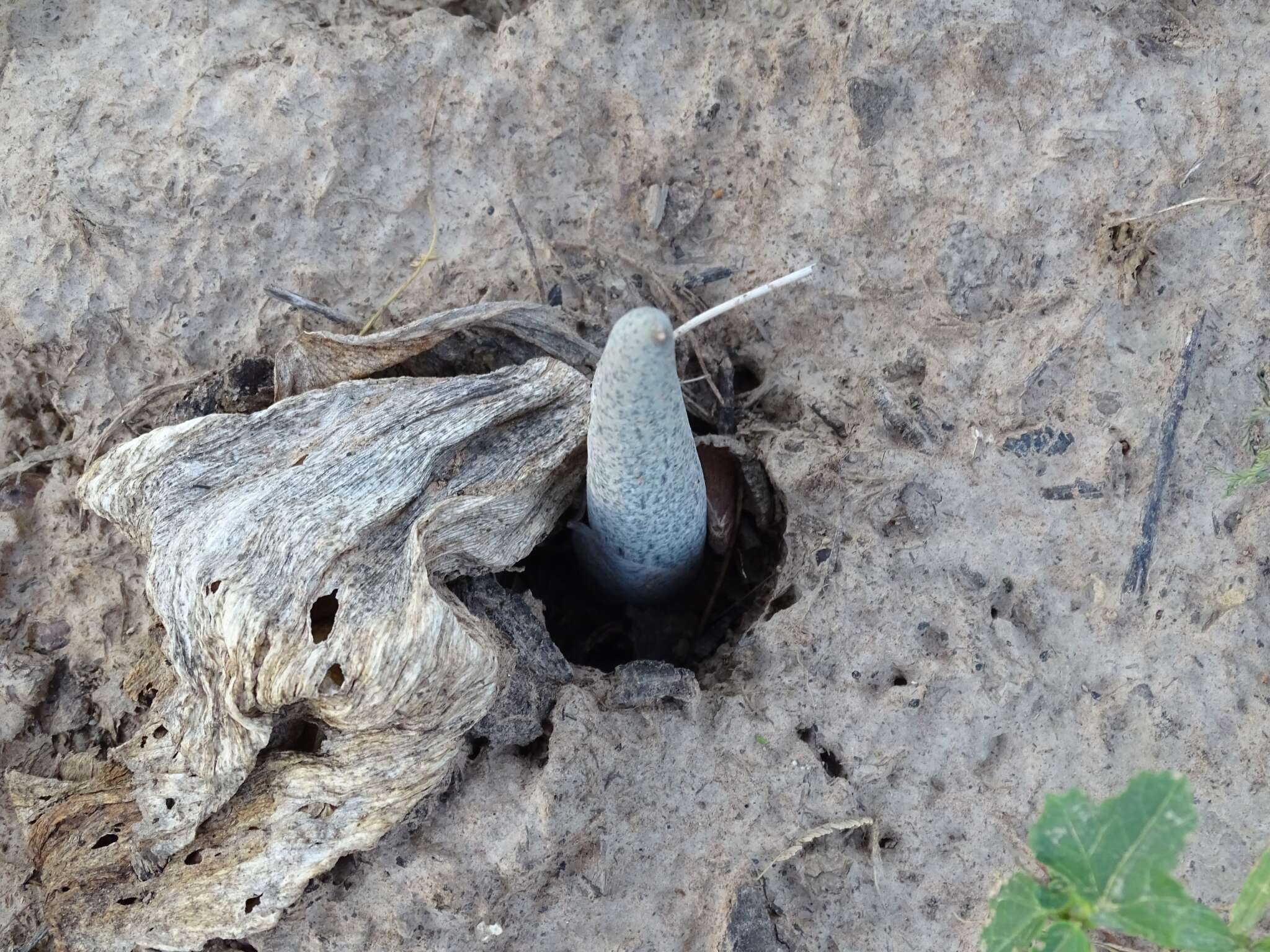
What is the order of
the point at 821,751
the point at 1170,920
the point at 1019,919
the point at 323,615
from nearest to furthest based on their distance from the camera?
the point at 1170,920 < the point at 1019,919 < the point at 323,615 < the point at 821,751

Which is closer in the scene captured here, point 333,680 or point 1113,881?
point 1113,881

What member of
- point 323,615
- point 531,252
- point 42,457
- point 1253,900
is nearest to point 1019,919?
point 1253,900

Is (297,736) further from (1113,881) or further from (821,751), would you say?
(1113,881)

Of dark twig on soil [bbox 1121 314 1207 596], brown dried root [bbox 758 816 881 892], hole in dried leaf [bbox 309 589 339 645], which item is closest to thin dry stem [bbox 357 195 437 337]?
hole in dried leaf [bbox 309 589 339 645]

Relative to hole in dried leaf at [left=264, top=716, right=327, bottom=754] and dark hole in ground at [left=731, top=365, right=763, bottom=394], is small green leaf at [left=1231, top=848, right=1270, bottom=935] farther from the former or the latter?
hole in dried leaf at [left=264, top=716, right=327, bottom=754]

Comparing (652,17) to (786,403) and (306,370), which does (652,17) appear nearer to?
(786,403)

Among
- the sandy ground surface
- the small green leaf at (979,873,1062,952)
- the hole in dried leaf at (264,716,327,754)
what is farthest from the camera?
the sandy ground surface
